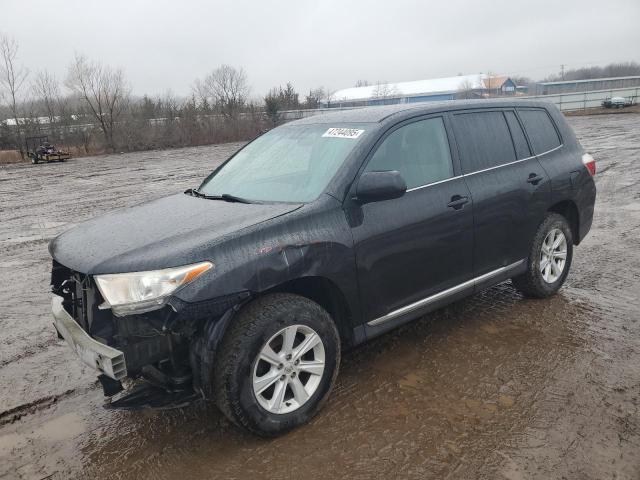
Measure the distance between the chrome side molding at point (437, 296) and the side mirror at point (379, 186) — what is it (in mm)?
811

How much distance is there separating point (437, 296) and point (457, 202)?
0.71 meters

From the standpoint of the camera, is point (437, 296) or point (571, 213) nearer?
point (437, 296)

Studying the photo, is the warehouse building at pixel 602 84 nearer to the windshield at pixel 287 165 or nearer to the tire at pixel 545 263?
the tire at pixel 545 263

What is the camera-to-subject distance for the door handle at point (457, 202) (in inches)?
148

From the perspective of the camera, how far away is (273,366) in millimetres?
2959

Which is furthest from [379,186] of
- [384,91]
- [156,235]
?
[384,91]

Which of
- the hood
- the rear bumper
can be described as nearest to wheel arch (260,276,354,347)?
the hood

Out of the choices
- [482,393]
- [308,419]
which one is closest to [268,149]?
→ [308,419]

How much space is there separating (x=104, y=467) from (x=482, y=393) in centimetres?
234

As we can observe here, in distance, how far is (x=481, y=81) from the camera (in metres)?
93.9

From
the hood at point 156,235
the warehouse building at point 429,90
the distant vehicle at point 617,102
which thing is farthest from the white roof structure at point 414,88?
the hood at point 156,235

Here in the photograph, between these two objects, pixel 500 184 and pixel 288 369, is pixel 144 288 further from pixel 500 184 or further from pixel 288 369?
pixel 500 184

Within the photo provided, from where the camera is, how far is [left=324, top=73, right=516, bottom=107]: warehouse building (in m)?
82.9

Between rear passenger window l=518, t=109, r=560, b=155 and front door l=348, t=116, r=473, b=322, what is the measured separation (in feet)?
3.87
